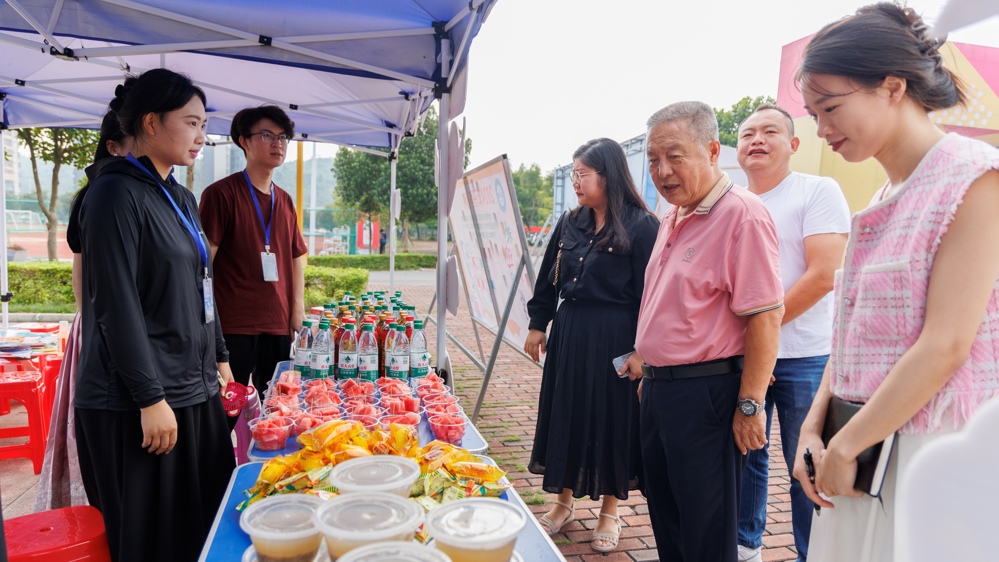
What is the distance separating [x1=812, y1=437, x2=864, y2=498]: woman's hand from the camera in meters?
1.29

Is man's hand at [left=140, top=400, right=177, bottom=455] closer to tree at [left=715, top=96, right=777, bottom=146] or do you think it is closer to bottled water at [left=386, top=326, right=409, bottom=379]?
bottled water at [left=386, top=326, right=409, bottom=379]

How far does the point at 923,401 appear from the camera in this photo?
1177mm

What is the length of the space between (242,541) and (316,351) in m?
1.40

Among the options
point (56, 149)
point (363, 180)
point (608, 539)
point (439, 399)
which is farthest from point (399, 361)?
point (363, 180)

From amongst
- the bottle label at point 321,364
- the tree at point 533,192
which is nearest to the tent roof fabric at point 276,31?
the bottle label at point 321,364

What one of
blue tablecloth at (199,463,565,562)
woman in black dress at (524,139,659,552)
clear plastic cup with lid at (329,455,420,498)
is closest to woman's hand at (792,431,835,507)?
blue tablecloth at (199,463,565,562)

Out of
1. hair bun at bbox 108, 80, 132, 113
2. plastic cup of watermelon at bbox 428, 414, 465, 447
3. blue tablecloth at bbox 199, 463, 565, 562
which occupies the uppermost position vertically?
hair bun at bbox 108, 80, 132, 113

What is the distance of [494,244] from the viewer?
15.8 ft

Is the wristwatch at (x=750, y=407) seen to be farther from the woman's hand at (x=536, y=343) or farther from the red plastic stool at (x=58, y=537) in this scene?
the red plastic stool at (x=58, y=537)

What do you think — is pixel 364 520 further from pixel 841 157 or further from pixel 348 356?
pixel 841 157

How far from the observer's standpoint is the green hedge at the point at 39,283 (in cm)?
1016

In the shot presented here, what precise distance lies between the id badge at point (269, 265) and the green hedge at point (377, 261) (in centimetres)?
1658

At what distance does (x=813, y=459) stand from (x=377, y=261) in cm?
2393

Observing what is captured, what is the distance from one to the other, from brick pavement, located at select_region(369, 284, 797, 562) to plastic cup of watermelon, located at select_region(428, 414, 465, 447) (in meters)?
1.40
